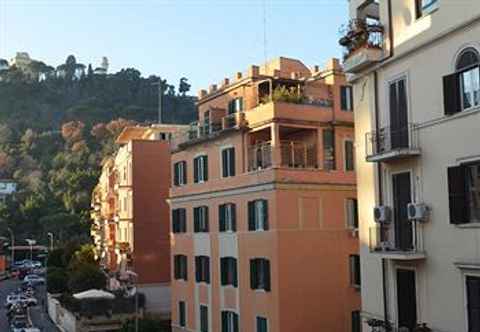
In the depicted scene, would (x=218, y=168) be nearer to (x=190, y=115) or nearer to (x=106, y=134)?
(x=106, y=134)

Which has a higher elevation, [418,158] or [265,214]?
[418,158]

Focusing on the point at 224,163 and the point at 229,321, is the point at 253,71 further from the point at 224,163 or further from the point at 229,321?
the point at 229,321

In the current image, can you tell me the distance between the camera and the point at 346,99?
33.0 metres

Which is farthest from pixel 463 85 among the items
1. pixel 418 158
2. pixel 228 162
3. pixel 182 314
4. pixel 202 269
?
pixel 182 314

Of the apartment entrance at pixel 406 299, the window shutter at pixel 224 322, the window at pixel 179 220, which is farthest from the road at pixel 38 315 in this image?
the apartment entrance at pixel 406 299

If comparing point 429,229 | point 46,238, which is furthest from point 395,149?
point 46,238

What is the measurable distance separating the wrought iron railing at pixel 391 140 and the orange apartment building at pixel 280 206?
9.24 metres

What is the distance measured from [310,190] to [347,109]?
178 inches

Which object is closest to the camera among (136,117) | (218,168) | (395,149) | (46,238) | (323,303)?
(395,149)

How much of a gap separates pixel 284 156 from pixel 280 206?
239cm

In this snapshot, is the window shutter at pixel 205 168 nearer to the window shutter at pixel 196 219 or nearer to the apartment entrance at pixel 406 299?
the window shutter at pixel 196 219

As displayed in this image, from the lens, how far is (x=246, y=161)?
107 feet

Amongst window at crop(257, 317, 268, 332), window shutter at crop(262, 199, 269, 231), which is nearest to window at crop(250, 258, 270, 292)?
window at crop(257, 317, 268, 332)

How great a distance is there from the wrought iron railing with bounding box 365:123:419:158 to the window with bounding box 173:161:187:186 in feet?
62.5
